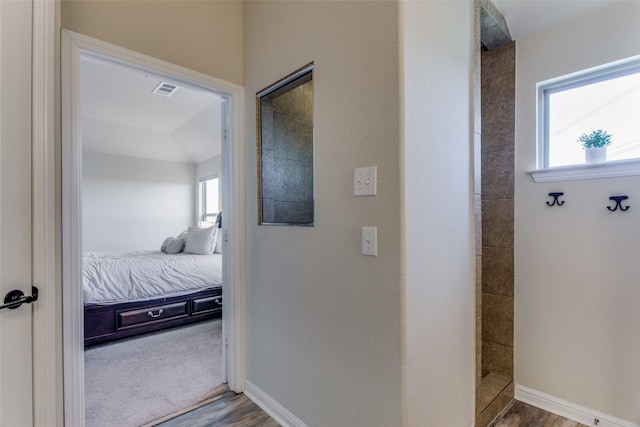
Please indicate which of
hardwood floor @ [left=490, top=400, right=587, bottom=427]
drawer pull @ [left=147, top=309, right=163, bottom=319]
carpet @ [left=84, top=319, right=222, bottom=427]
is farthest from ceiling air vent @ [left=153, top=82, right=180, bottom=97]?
hardwood floor @ [left=490, top=400, right=587, bottom=427]

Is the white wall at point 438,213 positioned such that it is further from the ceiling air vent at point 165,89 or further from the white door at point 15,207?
the ceiling air vent at point 165,89

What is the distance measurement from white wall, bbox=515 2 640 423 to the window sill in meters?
0.04

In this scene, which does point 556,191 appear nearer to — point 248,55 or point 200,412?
point 248,55

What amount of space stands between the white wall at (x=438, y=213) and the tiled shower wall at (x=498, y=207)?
595mm

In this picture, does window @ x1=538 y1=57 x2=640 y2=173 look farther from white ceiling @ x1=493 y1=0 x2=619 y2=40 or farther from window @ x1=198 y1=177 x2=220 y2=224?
window @ x1=198 y1=177 x2=220 y2=224

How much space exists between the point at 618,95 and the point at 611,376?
162cm

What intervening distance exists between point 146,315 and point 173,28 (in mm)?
2697

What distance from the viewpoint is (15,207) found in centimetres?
121

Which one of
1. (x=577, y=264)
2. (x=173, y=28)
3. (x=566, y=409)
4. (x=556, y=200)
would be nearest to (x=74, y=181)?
(x=173, y=28)

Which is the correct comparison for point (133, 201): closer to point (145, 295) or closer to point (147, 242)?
point (147, 242)

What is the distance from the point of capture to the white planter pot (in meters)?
1.72

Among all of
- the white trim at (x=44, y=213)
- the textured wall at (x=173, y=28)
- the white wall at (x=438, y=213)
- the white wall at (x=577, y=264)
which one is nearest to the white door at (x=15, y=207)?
the white trim at (x=44, y=213)

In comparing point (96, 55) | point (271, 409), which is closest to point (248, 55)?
point (96, 55)

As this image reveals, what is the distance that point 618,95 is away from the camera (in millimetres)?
1771
